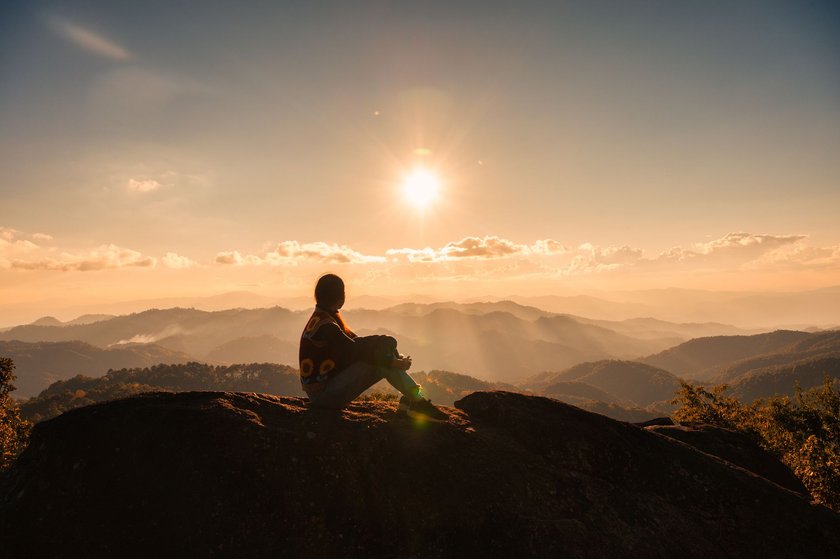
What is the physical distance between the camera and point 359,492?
7.09 meters

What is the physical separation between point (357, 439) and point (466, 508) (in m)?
2.43

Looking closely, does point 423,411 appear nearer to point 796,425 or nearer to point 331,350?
point 331,350

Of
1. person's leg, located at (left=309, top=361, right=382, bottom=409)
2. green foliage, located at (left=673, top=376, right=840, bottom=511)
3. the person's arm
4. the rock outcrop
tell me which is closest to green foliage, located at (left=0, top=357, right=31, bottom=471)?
the rock outcrop

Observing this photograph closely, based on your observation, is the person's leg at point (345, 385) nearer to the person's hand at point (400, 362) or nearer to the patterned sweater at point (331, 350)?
the patterned sweater at point (331, 350)

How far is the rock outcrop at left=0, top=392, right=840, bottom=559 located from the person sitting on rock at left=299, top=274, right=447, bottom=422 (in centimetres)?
53

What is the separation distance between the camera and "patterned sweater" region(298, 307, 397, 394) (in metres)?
8.48

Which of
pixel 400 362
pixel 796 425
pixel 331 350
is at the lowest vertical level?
pixel 796 425

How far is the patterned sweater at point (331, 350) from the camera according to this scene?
334 inches

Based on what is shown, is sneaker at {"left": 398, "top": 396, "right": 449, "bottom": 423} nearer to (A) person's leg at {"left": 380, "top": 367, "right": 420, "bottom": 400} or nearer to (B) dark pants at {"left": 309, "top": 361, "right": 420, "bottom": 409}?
(A) person's leg at {"left": 380, "top": 367, "right": 420, "bottom": 400}

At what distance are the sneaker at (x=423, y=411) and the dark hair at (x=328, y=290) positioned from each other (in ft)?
9.82

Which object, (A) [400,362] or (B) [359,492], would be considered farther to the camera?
(A) [400,362]

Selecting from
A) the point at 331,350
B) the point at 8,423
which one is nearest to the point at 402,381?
the point at 331,350

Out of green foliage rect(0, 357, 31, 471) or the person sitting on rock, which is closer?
the person sitting on rock

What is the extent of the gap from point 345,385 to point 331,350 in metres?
0.86
